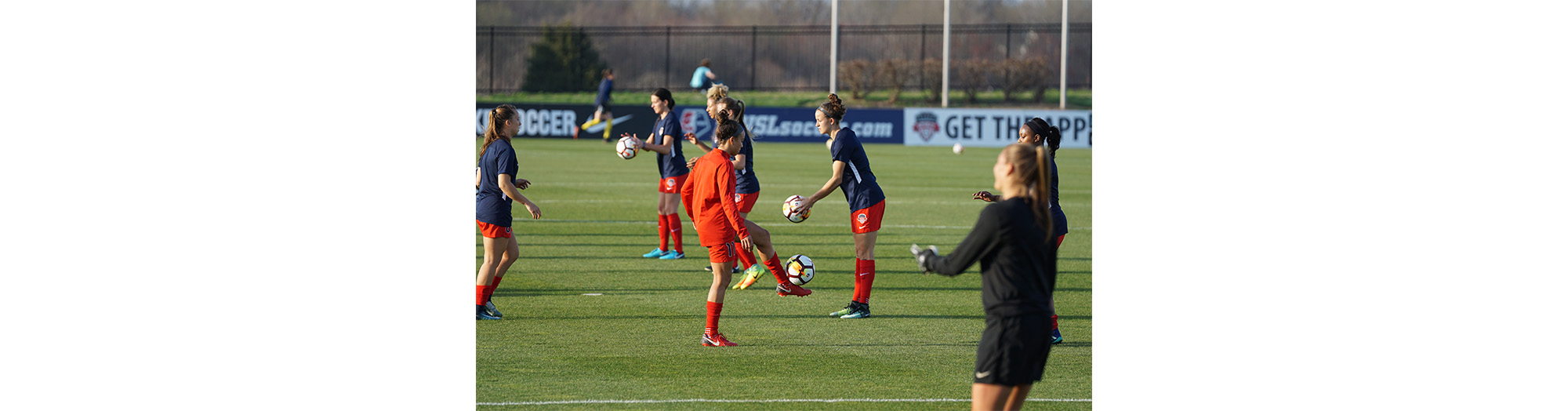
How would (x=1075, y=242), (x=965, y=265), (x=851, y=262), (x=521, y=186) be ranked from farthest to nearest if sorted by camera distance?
(x=1075, y=242) → (x=851, y=262) → (x=521, y=186) → (x=965, y=265)

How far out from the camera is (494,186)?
817 centimetres

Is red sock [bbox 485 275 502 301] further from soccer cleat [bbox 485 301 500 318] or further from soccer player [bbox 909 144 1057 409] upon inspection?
soccer player [bbox 909 144 1057 409]

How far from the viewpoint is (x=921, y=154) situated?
2767cm

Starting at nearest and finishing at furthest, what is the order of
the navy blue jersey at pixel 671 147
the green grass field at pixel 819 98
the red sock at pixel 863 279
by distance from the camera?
the red sock at pixel 863 279
the navy blue jersey at pixel 671 147
the green grass field at pixel 819 98

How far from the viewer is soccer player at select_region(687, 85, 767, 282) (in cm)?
774

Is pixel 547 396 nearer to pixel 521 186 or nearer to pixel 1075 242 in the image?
pixel 521 186

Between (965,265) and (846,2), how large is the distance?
50.4m

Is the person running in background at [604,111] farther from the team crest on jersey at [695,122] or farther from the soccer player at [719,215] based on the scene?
the soccer player at [719,215]

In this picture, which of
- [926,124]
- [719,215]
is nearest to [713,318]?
[719,215]

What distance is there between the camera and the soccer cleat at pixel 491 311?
865 cm

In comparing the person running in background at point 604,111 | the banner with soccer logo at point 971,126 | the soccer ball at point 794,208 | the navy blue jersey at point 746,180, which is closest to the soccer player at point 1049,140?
the soccer ball at point 794,208

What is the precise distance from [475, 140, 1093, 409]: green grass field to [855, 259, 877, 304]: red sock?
19 cm

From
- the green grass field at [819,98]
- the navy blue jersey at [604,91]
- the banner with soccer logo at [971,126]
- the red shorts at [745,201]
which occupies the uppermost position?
the green grass field at [819,98]
